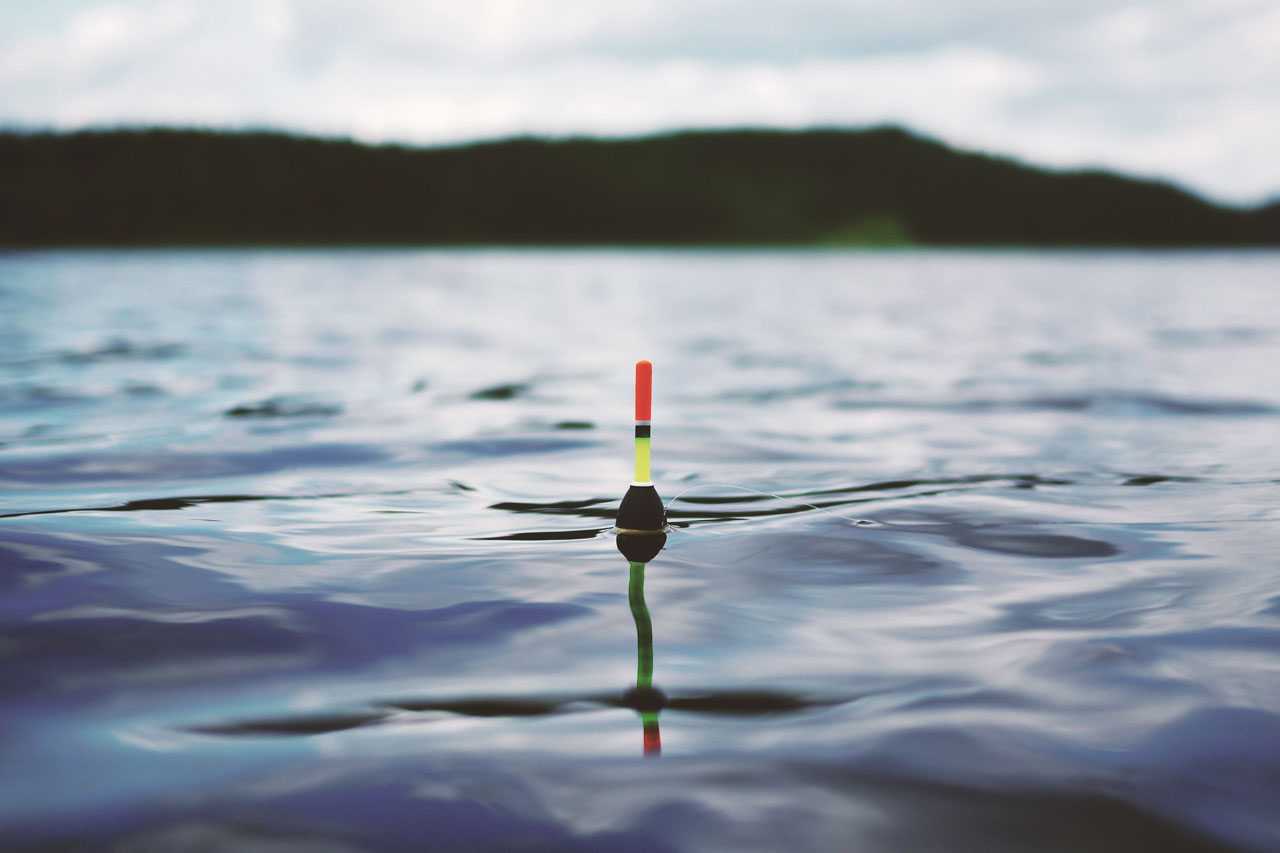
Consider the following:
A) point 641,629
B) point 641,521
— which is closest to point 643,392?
point 641,521

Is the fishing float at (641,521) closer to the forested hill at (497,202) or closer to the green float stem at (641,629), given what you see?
the green float stem at (641,629)

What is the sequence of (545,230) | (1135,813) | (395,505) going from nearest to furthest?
(1135,813)
(395,505)
(545,230)

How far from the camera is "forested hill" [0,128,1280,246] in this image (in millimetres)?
146000

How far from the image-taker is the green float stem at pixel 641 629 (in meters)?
3.71

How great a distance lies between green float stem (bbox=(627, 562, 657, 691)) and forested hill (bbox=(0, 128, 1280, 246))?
14558 cm

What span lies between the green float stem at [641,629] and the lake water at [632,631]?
43 mm

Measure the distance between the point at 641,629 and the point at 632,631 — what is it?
4 cm

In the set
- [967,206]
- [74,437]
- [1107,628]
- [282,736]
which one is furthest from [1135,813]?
[967,206]

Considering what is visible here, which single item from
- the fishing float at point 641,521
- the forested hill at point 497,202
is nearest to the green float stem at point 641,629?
the fishing float at point 641,521

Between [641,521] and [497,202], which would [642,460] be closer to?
[641,521]

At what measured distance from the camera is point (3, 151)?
487ft

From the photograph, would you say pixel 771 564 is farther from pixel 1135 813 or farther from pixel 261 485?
pixel 261 485

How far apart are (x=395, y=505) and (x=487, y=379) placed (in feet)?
26.3

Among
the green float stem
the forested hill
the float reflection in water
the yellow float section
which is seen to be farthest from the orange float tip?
the forested hill
